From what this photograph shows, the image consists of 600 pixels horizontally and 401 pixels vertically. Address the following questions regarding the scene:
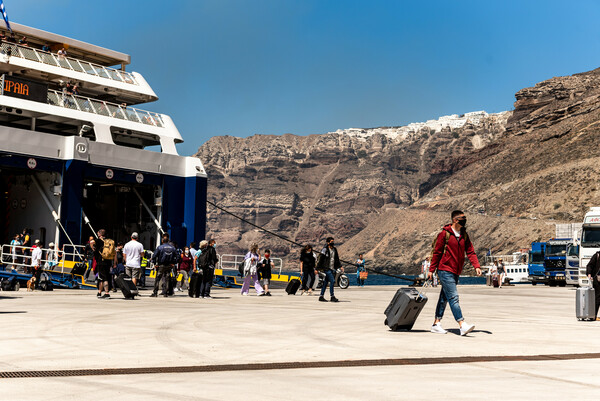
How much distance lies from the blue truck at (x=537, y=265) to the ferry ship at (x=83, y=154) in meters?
28.8

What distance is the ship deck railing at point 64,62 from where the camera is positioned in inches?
1005

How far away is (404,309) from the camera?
33.8 ft

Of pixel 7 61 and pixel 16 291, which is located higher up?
pixel 7 61

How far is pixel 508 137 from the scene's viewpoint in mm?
183750

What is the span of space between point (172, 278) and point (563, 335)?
11766 mm

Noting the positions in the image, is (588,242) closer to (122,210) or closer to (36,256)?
(122,210)

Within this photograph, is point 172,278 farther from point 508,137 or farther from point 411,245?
point 508,137

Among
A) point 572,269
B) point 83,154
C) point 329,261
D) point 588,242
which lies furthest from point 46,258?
point 572,269

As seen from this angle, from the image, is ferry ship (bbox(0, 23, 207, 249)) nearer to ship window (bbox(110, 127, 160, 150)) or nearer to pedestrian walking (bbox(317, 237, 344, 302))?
ship window (bbox(110, 127, 160, 150))

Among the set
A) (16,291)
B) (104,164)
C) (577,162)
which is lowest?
(16,291)

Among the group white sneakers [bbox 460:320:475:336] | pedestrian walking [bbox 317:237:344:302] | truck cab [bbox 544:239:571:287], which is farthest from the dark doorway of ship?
truck cab [bbox 544:239:571:287]

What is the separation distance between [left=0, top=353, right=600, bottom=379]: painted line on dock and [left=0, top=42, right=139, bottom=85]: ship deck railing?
20952 mm

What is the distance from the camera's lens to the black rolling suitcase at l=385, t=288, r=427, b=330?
10352 mm

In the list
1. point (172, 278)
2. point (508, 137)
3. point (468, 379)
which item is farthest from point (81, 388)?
point (508, 137)
